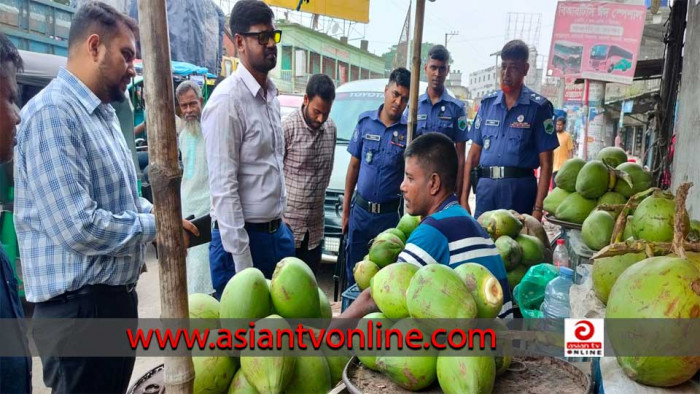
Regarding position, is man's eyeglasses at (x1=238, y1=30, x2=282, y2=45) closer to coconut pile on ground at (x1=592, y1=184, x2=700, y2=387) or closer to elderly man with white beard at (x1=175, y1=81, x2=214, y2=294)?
elderly man with white beard at (x1=175, y1=81, x2=214, y2=294)

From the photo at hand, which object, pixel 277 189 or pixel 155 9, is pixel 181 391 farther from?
pixel 277 189

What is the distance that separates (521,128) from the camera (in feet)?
13.9

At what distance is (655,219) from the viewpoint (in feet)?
5.58

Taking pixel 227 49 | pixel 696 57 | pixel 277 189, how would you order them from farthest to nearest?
pixel 227 49 → pixel 696 57 → pixel 277 189

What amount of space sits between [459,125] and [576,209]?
6.55ft

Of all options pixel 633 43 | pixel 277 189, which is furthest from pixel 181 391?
pixel 633 43

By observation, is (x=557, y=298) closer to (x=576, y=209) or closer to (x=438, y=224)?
(x=576, y=209)

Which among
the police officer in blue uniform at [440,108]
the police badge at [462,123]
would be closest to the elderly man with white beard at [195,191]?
the police officer in blue uniform at [440,108]

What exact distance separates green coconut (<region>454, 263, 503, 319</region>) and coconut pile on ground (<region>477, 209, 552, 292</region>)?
1.43 m

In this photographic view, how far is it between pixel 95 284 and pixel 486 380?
1.47 m

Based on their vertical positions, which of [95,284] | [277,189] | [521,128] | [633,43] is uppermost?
[633,43]

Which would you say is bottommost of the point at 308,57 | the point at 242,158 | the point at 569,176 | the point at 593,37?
the point at 569,176

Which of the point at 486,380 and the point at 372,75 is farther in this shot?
the point at 372,75

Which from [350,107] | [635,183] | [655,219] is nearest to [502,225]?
[635,183]
